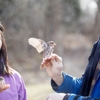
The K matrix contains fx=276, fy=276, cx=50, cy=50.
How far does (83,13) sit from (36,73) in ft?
19.2

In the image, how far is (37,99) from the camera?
220 inches

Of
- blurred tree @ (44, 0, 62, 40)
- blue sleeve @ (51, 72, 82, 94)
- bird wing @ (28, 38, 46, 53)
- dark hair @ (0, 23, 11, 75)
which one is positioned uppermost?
blurred tree @ (44, 0, 62, 40)

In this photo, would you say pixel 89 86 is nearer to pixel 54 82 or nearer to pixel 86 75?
pixel 86 75

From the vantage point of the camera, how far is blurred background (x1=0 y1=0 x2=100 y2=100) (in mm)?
6117

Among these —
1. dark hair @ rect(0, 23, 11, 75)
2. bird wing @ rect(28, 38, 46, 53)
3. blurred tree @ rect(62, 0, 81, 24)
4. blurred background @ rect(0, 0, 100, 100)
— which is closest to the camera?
bird wing @ rect(28, 38, 46, 53)

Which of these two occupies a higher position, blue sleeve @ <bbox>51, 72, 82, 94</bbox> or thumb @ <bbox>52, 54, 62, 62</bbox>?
thumb @ <bbox>52, 54, 62, 62</bbox>

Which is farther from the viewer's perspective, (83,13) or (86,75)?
(83,13)

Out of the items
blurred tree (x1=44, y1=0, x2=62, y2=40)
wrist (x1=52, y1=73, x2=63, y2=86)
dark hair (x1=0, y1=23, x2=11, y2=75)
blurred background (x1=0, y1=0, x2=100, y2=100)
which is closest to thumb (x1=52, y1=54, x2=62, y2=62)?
wrist (x1=52, y1=73, x2=63, y2=86)

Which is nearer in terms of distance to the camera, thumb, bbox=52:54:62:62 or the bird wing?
thumb, bbox=52:54:62:62

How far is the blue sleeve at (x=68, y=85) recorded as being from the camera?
1.54 meters

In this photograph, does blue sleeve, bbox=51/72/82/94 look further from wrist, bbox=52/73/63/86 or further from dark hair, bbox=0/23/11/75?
dark hair, bbox=0/23/11/75

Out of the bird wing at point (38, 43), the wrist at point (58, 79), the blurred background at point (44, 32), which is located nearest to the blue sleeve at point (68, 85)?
the wrist at point (58, 79)

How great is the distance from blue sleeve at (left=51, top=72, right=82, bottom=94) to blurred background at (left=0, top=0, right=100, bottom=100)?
3.52 m

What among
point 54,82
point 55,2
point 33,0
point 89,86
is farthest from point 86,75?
point 55,2
